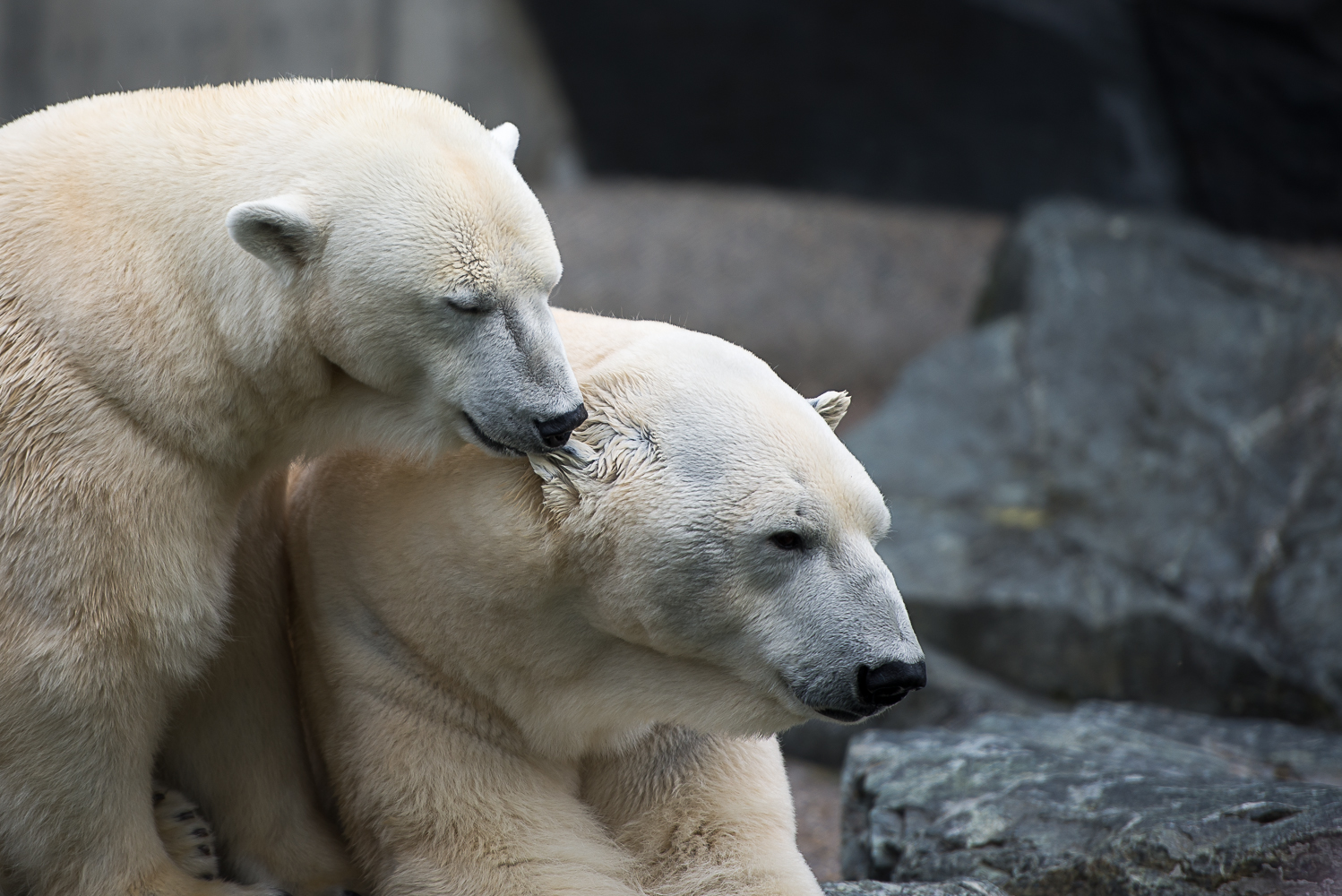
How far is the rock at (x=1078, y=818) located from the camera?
261 centimetres

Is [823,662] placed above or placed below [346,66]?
above

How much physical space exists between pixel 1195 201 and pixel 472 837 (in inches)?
327

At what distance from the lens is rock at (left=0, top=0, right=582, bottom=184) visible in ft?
29.2

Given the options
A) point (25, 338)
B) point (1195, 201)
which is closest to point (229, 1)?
point (1195, 201)

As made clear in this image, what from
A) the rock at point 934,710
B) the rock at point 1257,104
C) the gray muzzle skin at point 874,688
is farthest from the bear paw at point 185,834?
the rock at point 1257,104

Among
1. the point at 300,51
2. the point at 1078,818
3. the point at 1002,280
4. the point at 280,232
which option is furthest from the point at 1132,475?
the point at 300,51

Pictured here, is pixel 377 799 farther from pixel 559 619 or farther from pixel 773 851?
pixel 773 851

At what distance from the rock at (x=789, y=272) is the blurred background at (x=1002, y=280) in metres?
0.03

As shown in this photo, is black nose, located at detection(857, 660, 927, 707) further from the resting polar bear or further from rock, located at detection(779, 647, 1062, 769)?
rock, located at detection(779, 647, 1062, 769)

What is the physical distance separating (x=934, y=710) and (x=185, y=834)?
3.38 meters

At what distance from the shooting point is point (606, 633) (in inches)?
86.1

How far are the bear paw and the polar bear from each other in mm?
143

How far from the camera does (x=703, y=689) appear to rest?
2180mm

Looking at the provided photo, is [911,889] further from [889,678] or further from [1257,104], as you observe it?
[1257,104]
